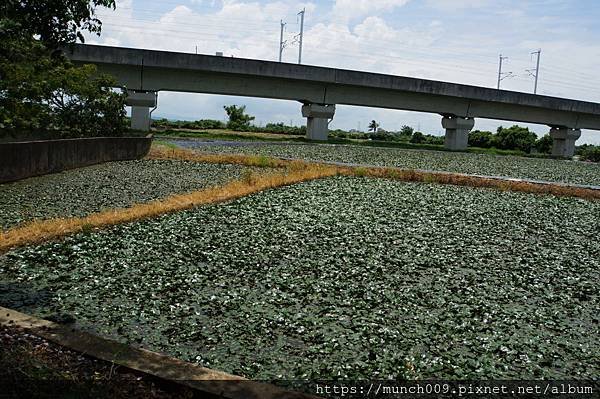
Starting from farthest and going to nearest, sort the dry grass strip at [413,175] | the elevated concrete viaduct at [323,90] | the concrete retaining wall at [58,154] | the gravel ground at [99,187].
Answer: the elevated concrete viaduct at [323,90] → the dry grass strip at [413,175] → the concrete retaining wall at [58,154] → the gravel ground at [99,187]

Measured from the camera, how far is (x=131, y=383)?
464 cm

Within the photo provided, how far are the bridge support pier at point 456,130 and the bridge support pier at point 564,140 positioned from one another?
13296mm

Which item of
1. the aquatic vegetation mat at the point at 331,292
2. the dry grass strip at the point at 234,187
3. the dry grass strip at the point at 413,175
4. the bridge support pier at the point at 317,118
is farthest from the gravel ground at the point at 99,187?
the bridge support pier at the point at 317,118

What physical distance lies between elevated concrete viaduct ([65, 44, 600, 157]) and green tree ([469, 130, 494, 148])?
13568mm

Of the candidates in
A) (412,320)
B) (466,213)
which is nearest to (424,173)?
(466,213)

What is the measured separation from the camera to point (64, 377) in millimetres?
4543

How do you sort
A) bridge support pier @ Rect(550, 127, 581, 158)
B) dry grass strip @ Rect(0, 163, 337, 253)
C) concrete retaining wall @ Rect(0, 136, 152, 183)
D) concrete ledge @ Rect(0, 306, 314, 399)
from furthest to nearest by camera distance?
bridge support pier @ Rect(550, 127, 581, 158), concrete retaining wall @ Rect(0, 136, 152, 183), dry grass strip @ Rect(0, 163, 337, 253), concrete ledge @ Rect(0, 306, 314, 399)

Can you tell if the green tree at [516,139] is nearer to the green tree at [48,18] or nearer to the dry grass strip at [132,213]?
the dry grass strip at [132,213]

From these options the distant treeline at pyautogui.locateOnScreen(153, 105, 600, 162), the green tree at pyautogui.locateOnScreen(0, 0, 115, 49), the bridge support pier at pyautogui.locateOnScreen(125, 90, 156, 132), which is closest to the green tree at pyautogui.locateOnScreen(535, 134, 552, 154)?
the distant treeline at pyautogui.locateOnScreen(153, 105, 600, 162)

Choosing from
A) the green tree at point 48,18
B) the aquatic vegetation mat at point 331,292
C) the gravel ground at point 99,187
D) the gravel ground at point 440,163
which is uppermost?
the green tree at point 48,18

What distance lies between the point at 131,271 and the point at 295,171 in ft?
49.2

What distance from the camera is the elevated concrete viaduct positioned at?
4222 centimetres

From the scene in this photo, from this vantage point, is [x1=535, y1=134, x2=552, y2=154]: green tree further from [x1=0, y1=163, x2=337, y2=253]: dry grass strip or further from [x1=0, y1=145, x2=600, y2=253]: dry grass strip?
[x1=0, y1=163, x2=337, y2=253]: dry grass strip

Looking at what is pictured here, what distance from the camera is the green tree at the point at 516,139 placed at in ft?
237
